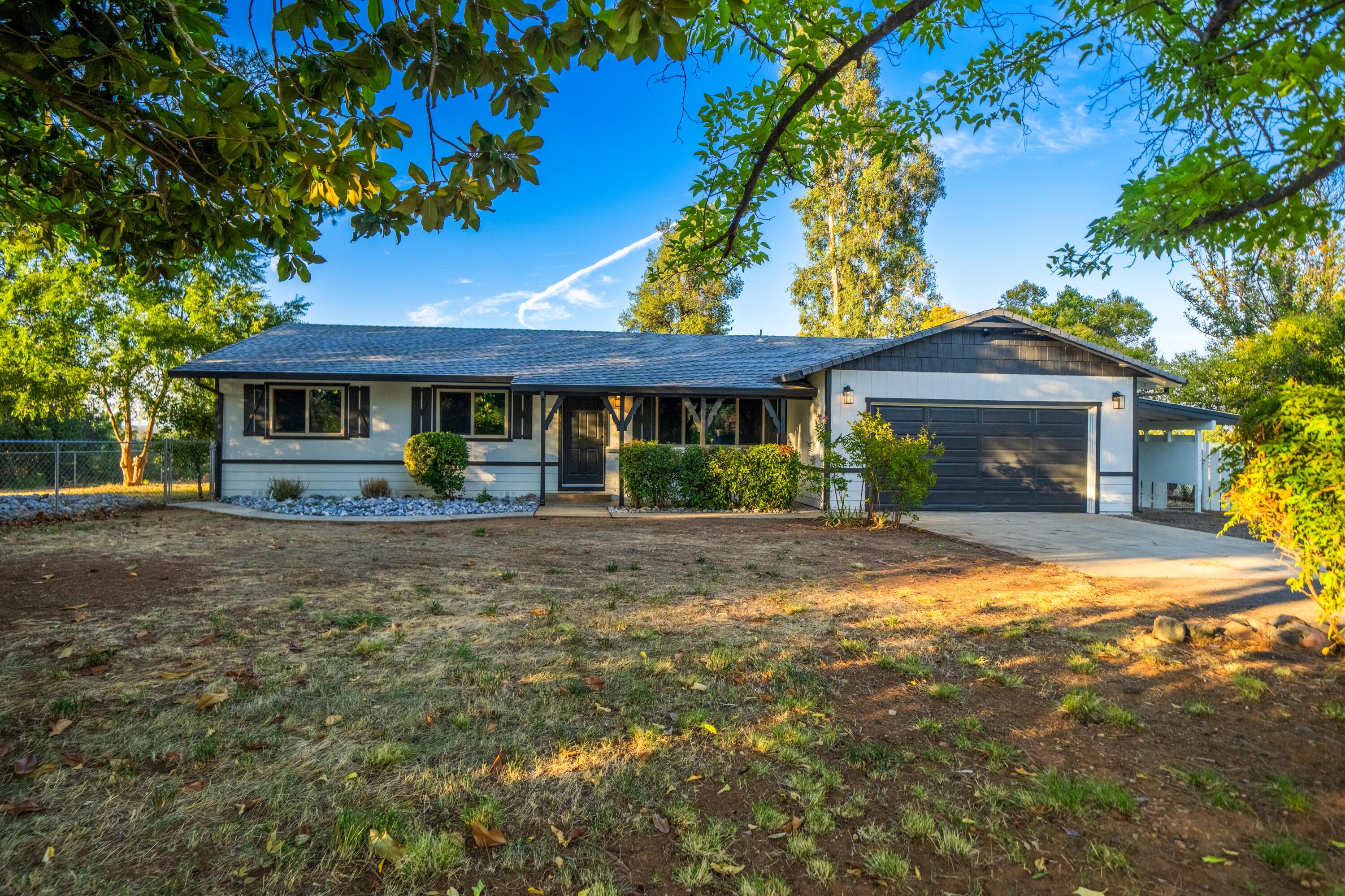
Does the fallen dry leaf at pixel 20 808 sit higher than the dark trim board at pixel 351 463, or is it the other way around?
the dark trim board at pixel 351 463

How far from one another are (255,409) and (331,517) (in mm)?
4095

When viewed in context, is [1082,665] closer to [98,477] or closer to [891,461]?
[891,461]

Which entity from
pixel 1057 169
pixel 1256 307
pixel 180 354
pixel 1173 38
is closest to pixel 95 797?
pixel 1173 38

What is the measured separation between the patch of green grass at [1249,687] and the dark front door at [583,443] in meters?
12.4

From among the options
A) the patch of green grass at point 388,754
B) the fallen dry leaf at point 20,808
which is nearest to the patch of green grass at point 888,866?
the patch of green grass at point 388,754

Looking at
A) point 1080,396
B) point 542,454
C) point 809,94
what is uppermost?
point 809,94

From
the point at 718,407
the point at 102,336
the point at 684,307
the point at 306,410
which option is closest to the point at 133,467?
the point at 102,336

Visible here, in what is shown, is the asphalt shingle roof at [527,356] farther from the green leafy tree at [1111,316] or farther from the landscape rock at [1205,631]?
the green leafy tree at [1111,316]

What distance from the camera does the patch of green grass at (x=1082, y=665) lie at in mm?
3773

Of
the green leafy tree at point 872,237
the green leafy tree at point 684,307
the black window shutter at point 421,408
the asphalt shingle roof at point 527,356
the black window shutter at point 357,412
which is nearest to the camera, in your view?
the asphalt shingle roof at point 527,356

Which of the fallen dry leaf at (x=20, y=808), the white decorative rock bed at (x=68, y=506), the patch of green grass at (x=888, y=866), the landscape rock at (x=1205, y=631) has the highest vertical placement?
the white decorative rock bed at (x=68, y=506)

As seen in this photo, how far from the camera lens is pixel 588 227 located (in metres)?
19.0

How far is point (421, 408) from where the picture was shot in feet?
45.3

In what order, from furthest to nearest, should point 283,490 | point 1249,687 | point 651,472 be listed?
point 283,490 < point 651,472 < point 1249,687
